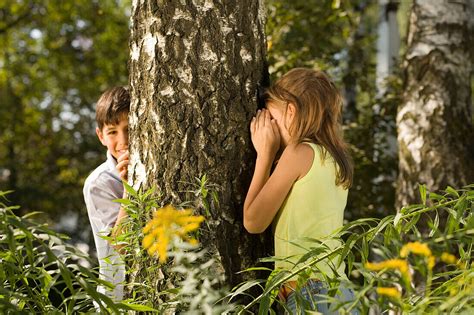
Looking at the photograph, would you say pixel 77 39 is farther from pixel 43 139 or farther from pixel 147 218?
pixel 147 218

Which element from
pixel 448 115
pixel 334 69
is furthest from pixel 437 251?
pixel 334 69

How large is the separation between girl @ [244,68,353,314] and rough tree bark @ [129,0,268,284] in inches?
2.4

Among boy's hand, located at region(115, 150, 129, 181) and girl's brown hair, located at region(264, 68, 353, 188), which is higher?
girl's brown hair, located at region(264, 68, 353, 188)

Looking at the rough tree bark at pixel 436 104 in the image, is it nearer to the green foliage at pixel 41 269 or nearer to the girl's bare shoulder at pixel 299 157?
the girl's bare shoulder at pixel 299 157

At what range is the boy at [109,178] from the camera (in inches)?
106

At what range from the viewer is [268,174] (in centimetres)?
250

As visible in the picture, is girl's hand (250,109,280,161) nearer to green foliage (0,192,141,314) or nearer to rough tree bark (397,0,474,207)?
green foliage (0,192,141,314)

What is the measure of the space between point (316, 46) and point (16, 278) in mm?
5020

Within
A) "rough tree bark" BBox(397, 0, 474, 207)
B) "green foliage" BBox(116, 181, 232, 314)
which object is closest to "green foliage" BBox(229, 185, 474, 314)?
"green foliage" BBox(116, 181, 232, 314)

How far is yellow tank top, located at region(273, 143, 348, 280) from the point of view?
2465mm

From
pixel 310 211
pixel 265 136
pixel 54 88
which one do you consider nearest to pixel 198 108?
pixel 265 136

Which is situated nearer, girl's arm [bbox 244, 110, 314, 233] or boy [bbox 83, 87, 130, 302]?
girl's arm [bbox 244, 110, 314, 233]

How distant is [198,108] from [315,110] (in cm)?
39

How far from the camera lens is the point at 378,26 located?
460 inches
